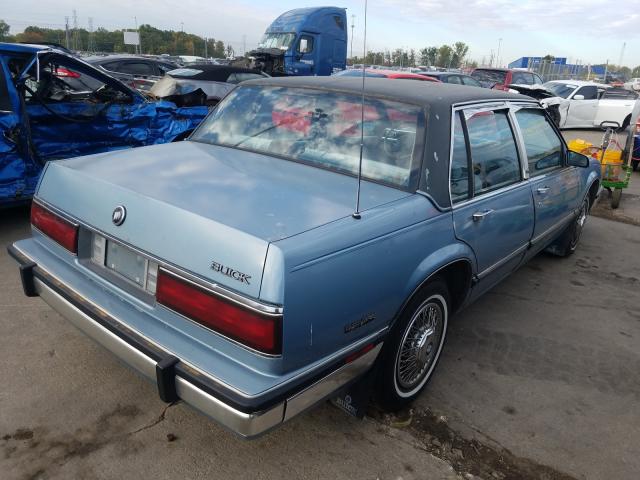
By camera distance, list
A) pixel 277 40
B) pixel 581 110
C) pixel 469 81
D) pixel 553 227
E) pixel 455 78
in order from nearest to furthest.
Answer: pixel 553 227 → pixel 455 78 → pixel 469 81 → pixel 581 110 → pixel 277 40

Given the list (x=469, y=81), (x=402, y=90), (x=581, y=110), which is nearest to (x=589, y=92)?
(x=581, y=110)

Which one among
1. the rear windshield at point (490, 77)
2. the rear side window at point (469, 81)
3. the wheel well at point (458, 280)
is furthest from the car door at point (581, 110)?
the wheel well at point (458, 280)

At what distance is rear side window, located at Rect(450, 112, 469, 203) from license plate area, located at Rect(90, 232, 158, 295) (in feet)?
5.15

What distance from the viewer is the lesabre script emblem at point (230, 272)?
1.83 m

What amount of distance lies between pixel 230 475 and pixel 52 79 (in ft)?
16.9

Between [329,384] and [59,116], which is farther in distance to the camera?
[59,116]

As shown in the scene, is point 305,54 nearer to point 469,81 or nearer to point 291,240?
point 469,81

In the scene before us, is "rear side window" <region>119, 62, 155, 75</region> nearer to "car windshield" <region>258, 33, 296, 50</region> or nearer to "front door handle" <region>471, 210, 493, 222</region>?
"car windshield" <region>258, 33, 296, 50</region>

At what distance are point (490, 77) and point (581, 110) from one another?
2918 millimetres

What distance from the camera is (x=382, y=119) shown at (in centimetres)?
283

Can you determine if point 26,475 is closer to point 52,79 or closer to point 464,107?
point 464,107

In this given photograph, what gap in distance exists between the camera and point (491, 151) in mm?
3174

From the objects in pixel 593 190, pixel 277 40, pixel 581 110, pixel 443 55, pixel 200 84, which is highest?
pixel 443 55

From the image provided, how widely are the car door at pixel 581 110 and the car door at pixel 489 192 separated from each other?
13.5 metres
